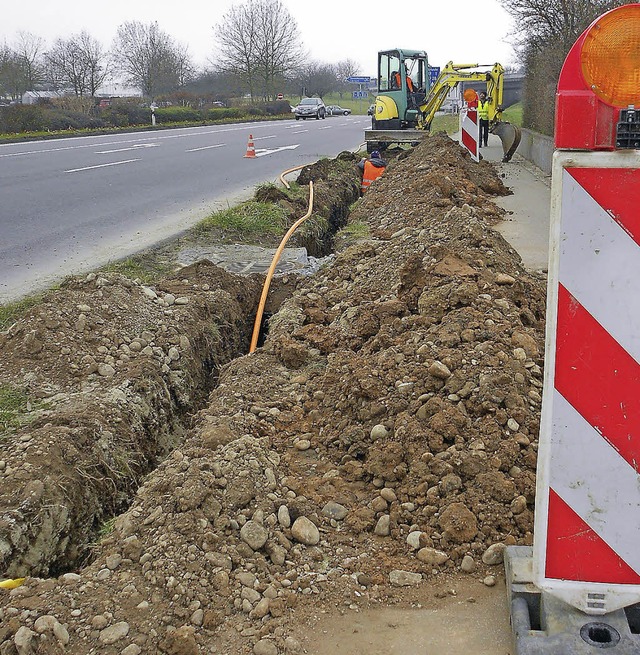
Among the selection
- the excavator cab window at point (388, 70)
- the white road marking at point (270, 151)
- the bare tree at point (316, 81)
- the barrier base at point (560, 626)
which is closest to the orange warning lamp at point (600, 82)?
the barrier base at point (560, 626)

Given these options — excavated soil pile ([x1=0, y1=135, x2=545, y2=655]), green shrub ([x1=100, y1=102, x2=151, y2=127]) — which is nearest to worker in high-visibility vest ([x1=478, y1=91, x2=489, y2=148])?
excavated soil pile ([x1=0, y1=135, x2=545, y2=655])

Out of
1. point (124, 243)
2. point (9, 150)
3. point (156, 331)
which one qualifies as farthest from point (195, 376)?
point (9, 150)

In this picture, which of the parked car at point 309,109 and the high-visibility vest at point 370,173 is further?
the parked car at point 309,109

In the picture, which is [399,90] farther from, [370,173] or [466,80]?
[370,173]

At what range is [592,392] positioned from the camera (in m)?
1.87

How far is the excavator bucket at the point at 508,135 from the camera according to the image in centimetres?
1623

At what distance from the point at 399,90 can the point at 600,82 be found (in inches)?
674

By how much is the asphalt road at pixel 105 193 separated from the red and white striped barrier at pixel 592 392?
519cm

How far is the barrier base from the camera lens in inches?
75.2

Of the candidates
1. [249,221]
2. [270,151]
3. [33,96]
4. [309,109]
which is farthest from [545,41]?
[33,96]

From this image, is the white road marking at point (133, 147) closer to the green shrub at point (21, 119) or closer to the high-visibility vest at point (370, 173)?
the green shrub at point (21, 119)

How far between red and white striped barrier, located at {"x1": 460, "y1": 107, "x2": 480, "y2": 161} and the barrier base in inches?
455

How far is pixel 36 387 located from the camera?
4188 mm

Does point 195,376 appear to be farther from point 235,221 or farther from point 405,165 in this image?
point 405,165
